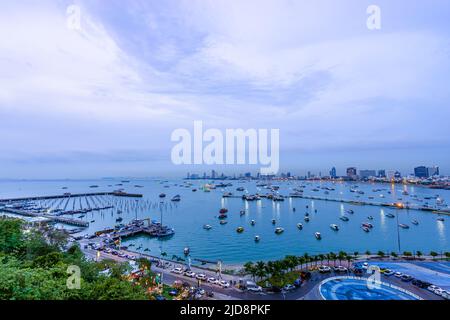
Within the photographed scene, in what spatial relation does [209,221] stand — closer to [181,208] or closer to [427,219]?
[181,208]

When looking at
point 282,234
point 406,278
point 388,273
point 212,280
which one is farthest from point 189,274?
point 282,234

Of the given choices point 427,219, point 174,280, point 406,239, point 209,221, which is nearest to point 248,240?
point 209,221

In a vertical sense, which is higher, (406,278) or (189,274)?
(406,278)

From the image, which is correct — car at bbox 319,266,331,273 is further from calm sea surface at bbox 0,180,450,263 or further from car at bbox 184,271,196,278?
car at bbox 184,271,196,278

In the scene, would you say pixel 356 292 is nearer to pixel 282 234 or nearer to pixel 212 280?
pixel 212 280

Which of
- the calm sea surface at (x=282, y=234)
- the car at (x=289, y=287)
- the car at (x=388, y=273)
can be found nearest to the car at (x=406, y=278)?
the car at (x=388, y=273)

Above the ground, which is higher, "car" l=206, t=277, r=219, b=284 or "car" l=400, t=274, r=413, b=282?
"car" l=400, t=274, r=413, b=282

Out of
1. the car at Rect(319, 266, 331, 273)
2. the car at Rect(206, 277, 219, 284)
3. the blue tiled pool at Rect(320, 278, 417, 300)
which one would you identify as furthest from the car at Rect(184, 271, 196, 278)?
the car at Rect(319, 266, 331, 273)

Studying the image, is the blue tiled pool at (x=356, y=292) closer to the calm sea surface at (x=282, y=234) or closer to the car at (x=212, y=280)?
the car at (x=212, y=280)

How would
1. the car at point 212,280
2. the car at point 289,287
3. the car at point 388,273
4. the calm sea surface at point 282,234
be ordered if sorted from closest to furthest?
the car at point 289,287 < the car at point 212,280 < the car at point 388,273 < the calm sea surface at point 282,234
